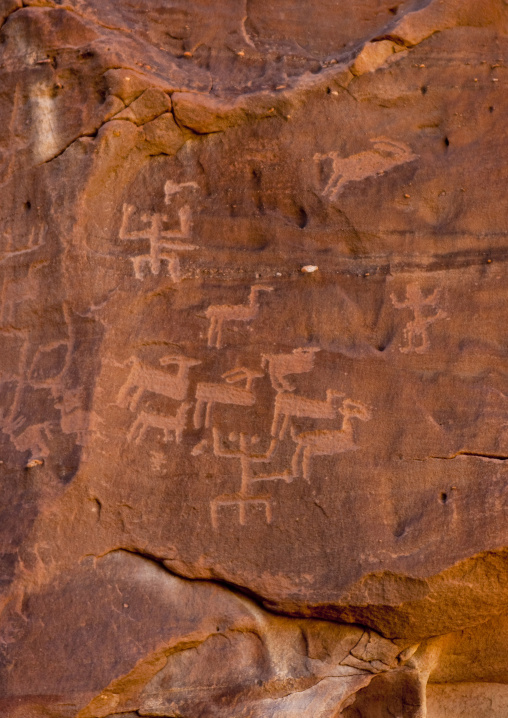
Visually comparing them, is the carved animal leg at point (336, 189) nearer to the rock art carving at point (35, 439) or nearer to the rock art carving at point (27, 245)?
the rock art carving at point (27, 245)

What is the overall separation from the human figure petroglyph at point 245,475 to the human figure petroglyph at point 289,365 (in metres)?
0.32

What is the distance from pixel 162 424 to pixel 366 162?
1.94 meters

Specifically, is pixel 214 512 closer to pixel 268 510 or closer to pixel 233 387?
pixel 268 510

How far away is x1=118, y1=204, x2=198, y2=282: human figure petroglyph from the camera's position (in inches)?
174

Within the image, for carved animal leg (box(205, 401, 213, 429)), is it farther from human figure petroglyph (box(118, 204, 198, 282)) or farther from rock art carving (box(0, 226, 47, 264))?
rock art carving (box(0, 226, 47, 264))

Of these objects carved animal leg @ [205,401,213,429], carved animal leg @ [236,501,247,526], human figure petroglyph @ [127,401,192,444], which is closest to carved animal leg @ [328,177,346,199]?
carved animal leg @ [205,401,213,429]

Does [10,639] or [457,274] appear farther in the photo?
[457,274]

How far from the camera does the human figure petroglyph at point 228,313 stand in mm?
4320

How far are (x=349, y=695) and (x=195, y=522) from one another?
1.37 m

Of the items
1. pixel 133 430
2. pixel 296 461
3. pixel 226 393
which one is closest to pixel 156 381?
pixel 133 430

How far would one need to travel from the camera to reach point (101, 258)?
4395mm

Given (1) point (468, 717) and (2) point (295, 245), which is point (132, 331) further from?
(1) point (468, 717)

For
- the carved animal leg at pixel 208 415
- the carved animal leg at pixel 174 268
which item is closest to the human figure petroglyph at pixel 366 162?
the carved animal leg at pixel 174 268

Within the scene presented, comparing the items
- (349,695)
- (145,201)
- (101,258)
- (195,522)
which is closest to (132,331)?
(101,258)
